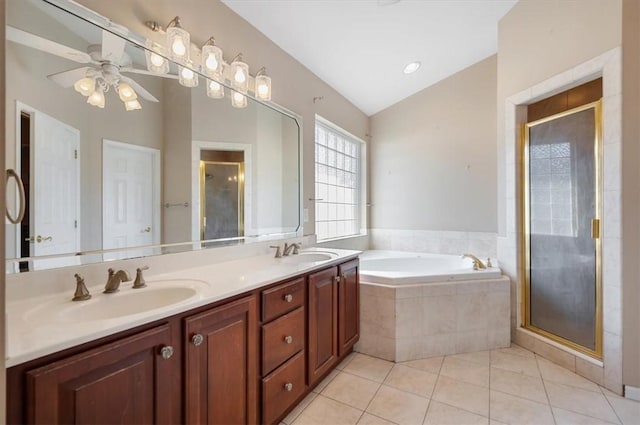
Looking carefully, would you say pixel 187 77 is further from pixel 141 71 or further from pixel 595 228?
pixel 595 228

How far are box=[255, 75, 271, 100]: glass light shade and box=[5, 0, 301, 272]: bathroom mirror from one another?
0.67 feet

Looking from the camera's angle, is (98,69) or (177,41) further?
(177,41)

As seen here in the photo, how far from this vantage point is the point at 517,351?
2555mm

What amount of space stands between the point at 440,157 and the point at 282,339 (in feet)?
9.98

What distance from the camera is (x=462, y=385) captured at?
2.05m

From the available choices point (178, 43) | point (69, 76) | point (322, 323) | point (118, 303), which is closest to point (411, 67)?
point (178, 43)

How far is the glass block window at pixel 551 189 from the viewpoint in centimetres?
236

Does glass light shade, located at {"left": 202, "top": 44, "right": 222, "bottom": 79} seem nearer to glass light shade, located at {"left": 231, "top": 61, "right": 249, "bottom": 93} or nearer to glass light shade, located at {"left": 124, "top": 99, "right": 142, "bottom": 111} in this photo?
glass light shade, located at {"left": 231, "top": 61, "right": 249, "bottom": 93}

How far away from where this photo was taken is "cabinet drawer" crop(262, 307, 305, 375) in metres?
1.48

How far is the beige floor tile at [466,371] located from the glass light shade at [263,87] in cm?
243

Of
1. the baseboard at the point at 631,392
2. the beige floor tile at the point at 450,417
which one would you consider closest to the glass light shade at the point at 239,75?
the beige floor tile at the point at 450,417

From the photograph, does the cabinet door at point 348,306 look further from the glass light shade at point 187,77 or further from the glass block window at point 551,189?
the glass block window at point 551,189

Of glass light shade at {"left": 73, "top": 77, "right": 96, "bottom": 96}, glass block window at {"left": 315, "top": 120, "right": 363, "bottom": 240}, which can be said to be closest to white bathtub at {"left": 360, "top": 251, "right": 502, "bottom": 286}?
glass block window at {"left": 315, "top": 120, "right": 363, "bottom": 240}

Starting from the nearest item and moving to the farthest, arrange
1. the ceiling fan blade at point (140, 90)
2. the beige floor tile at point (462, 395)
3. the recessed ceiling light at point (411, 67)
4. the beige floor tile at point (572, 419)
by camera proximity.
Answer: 1. the ceiling fan blade at point (140, 90)
2. the beige floor tile at point (572, 419)
3. the beige floor tile at point (462, 395)
4. the recessed ceiling light at point (411, 67)
